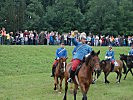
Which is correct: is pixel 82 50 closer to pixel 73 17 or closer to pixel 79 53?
pixel 79 53

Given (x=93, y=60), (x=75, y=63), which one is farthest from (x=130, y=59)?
(x=93, y=60)

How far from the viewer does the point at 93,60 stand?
13109 mm

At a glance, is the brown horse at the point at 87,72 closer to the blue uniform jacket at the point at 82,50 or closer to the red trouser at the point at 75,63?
the red trouser at the point at 75,63

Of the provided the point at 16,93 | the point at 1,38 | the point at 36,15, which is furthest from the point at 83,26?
the point at 16,93

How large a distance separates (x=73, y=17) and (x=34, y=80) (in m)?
44.3

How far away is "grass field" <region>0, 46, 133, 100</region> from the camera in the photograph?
16422mm

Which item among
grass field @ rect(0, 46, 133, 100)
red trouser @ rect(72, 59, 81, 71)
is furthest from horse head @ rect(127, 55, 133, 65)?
red trouser @ rect(72, 59, 81, 71)

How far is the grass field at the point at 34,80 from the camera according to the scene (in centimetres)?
1642

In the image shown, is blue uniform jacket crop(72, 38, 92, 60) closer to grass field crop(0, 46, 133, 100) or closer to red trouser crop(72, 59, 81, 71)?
red trouser crop(72, 59, 81, 71)

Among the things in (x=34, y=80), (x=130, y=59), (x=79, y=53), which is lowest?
(x=34, y=80)

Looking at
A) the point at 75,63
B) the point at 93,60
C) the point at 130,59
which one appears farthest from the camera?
the point at 130,59

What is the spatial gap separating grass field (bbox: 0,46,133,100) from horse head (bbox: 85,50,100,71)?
2.99m

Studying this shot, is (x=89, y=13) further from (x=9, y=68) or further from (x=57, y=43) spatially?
(x=9, y=68)

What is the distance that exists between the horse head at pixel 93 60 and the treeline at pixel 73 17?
50.7 meters
